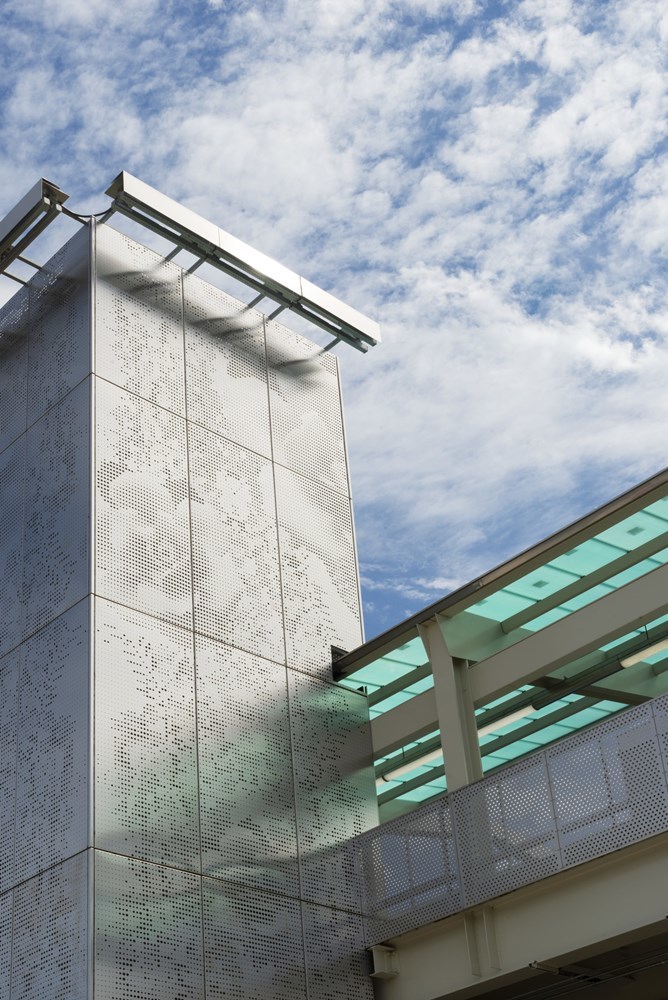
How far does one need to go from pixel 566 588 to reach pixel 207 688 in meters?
4.19

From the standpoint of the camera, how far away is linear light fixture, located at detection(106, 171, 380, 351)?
1595cm

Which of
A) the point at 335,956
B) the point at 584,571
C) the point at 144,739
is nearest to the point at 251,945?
the point at 335,956

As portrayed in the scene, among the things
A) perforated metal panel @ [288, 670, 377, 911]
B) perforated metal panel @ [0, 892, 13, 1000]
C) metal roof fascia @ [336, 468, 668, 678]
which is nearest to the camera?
perforated metal panel @ [0, 892, 13, 1000]

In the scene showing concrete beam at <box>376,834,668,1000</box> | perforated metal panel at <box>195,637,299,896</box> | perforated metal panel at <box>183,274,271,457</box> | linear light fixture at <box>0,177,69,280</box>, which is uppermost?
linear light fixture at <box>0,177,69,280</box>

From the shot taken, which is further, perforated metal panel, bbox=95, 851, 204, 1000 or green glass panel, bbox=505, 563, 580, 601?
green glass panel, bbox=505, 563, 580, 601

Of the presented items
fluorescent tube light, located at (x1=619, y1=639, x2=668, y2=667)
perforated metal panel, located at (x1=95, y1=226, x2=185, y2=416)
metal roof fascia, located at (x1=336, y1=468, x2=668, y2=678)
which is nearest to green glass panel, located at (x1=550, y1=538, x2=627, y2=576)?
metal roof fascia, located at (x1=336, y1=468, x2=668, y2=678)

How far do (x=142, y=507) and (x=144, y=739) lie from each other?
9.19ft

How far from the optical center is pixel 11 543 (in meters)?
15.4

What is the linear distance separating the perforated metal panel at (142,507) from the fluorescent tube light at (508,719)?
408 cm

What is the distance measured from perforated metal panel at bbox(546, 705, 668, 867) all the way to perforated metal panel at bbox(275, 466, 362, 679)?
4.29m

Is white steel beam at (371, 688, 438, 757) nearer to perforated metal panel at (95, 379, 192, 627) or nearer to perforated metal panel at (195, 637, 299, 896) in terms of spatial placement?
perforated metal panel at (195, 637, 299, 896)

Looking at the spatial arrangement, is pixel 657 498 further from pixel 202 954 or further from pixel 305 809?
pixel 202 954

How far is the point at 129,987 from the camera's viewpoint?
1163 cm

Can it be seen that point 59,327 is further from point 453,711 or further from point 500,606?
point 453,711
